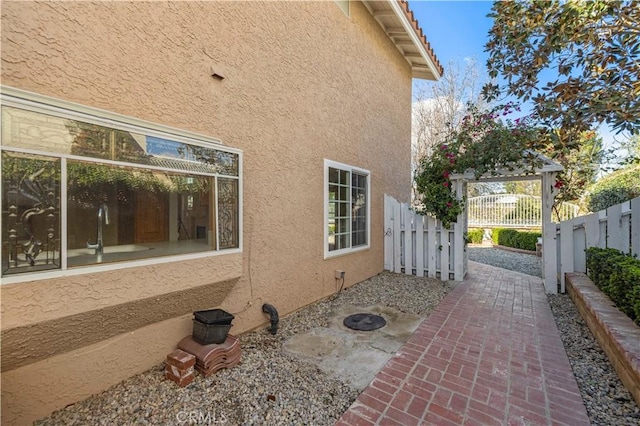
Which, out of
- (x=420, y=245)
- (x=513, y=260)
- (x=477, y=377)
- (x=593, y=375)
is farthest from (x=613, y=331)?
(x=513, y=260)

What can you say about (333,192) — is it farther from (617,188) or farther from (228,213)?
(617,188)

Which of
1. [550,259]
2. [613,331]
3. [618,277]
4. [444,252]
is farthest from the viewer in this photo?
[444,252]

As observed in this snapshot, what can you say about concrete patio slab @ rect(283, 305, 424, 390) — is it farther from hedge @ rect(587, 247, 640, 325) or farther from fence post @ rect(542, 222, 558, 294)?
fence post @ rect(542, 222, 558, 294)

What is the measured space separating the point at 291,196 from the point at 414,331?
140 inches

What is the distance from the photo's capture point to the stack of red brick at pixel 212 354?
3684 mm

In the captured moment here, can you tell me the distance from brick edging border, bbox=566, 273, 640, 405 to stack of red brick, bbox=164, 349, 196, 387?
17.3 ft

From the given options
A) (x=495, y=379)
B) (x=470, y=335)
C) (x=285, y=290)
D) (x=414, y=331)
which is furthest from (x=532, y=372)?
(x=285, y=290)

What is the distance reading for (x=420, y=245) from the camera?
9.25 meters

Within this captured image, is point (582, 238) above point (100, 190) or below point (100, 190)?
below

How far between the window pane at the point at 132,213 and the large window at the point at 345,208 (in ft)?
11.8

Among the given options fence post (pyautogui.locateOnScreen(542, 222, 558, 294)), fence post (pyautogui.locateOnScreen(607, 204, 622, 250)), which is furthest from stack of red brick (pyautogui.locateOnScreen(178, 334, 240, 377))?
fence post (pyautogui.locateOnScreen(607, 204, 622, 250))

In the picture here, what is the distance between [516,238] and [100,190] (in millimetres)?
18091

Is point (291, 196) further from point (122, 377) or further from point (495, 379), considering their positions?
point (495, 379)

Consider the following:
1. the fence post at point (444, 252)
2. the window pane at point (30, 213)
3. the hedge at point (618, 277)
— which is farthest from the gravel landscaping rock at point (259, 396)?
the fence post at point (444, 252)
